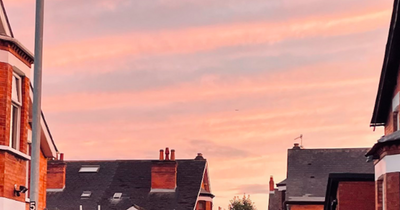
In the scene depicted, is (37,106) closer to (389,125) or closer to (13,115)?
(13,115)

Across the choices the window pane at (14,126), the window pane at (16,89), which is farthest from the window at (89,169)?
the window pane at (14,126)

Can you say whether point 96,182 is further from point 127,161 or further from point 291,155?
point 291,155

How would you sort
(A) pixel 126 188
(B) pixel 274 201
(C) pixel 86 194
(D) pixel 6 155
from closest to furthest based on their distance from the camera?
(D) pixel 6 155 < (C) pixel 86 194 < (A) pixel 126 188 < (B) pixel 274 201

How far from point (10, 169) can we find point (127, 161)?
35901 millimetres

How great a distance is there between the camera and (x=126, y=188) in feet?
161

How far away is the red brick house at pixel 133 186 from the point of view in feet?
155

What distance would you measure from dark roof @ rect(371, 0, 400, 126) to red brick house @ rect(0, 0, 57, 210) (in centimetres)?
1021

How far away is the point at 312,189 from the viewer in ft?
139

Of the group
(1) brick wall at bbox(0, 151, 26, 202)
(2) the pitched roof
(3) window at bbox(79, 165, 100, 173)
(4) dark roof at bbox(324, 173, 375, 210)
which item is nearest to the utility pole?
(1) brick wall at bbox(0, 151, 26, 202)

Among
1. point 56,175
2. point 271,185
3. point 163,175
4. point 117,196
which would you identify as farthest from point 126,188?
point 271,185

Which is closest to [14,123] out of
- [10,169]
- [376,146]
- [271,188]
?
[10,169]

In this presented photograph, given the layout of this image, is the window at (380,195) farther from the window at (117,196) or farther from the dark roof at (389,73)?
the window at (117,196)

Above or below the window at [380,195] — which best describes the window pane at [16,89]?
above

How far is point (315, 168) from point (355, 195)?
21.6 m
